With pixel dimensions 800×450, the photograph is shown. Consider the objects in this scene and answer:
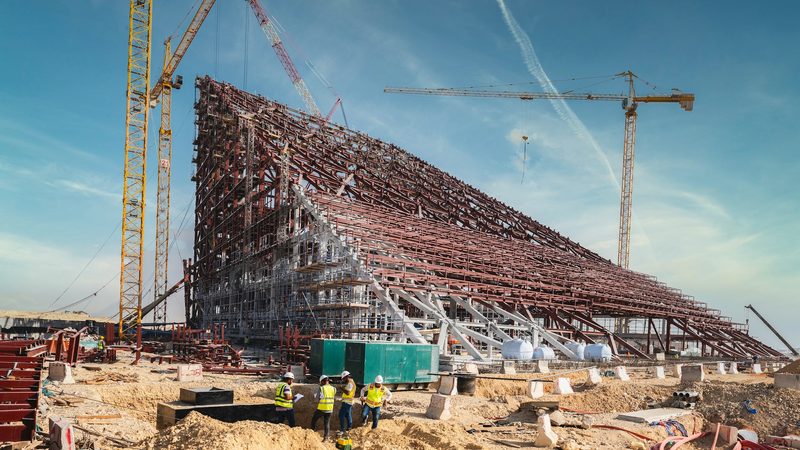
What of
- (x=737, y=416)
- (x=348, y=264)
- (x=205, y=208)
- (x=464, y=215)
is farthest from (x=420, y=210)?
(x=737, y=416)

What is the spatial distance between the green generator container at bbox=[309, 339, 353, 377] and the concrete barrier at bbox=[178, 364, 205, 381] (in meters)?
4.36

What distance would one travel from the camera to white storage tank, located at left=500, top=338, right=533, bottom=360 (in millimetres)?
29703

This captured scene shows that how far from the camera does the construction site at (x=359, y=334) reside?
45.4 ft

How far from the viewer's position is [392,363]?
68.3 feet

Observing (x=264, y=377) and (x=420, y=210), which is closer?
(x=264, y=377)

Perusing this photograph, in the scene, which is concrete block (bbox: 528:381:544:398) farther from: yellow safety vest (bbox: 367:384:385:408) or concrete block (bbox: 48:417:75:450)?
concrete block (bbox: 48:417:75:450)

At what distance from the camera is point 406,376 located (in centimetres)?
2131

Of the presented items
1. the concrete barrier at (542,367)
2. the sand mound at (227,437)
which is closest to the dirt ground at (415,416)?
the sand mound at (227,437)

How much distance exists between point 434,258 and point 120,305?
89.6 feet

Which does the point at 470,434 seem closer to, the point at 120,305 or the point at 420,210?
the point at 420,210

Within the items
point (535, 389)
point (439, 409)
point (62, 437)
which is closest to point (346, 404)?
point (439, 409)

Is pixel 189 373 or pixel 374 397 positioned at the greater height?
pixel 374 397

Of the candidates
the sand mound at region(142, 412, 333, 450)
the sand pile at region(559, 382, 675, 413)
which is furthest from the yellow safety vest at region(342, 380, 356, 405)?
the sand pile at region(559, 382, 675, 413)

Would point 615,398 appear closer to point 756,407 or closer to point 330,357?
point 756,407
